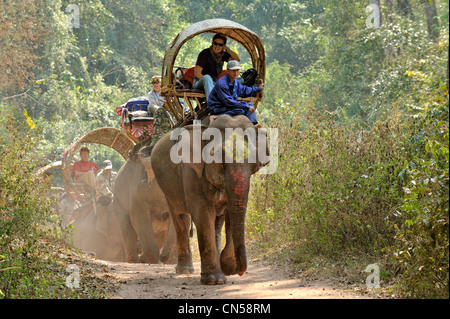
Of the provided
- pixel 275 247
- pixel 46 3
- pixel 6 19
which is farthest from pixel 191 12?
pixel 275 247

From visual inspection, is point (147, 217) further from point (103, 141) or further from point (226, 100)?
point (226, 100)

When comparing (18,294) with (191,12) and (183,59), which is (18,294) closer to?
(183,59)

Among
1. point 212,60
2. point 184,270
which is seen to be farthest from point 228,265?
point 212,60

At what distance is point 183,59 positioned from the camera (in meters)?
29.5

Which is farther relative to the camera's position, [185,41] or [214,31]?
[214,31]

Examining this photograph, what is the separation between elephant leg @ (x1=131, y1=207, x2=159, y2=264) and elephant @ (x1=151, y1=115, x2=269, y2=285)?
290 centimetres

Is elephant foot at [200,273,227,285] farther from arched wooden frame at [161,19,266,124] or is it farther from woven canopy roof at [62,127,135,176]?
woven canopy roof at [62,127,135,176]

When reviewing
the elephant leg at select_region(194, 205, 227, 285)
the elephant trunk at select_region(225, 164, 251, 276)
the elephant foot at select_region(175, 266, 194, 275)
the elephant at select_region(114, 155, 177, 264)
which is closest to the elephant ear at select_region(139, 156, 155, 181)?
the elephant at select_region(114, 155, 177, 264)

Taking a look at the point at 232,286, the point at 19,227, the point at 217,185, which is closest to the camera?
the point at 19,227

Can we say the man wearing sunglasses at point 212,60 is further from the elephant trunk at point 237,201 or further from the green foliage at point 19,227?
the elephant trunk at point 237,201

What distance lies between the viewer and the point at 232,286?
7.62m

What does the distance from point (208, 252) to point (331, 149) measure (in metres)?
2.30

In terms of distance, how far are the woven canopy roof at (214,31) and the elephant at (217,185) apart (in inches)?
36.0

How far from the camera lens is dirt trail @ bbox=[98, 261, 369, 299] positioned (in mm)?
6738
